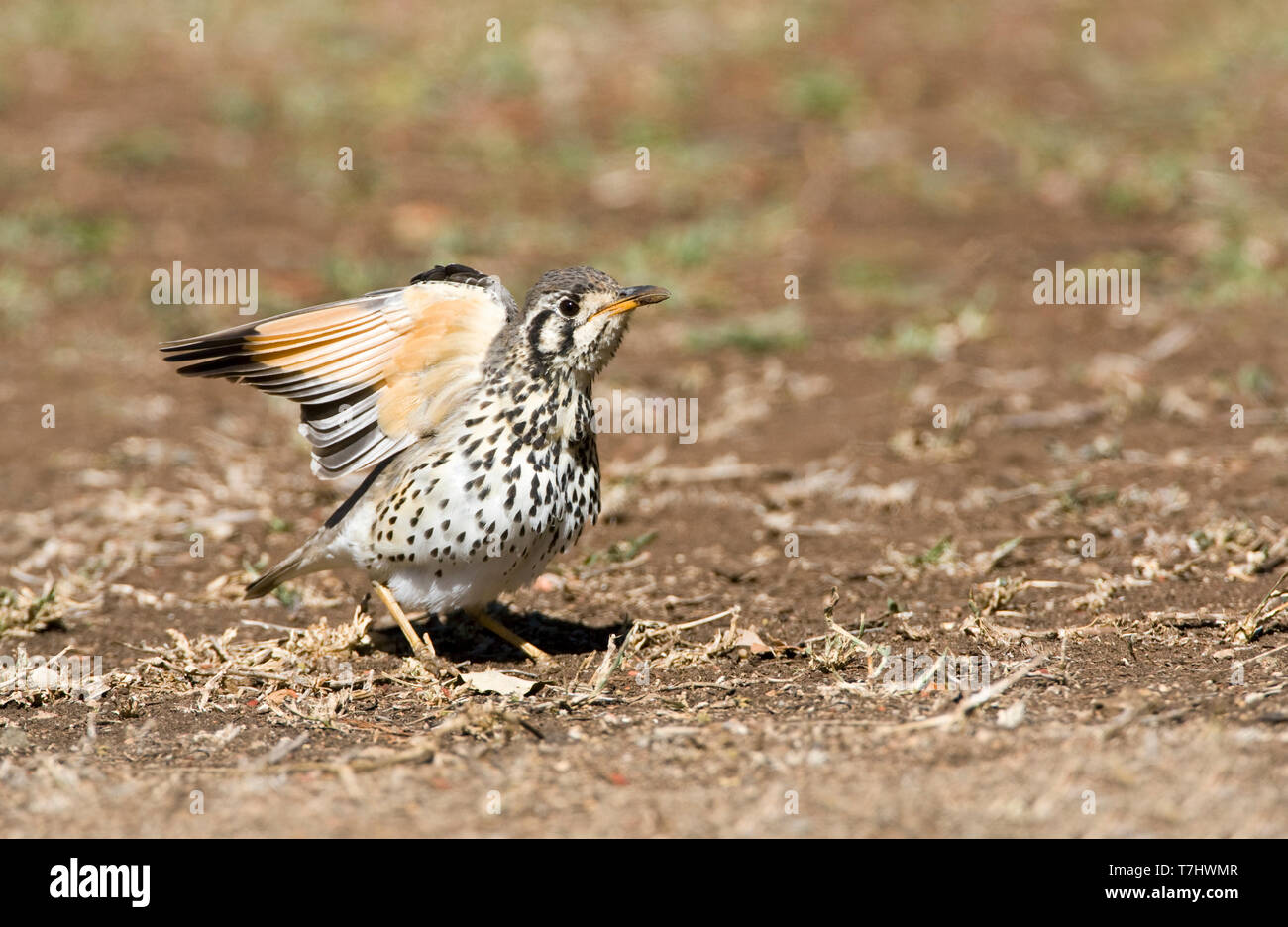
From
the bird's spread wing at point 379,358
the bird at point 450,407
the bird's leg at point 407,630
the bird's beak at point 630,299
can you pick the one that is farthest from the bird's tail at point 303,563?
the bird's beak at point 630,299

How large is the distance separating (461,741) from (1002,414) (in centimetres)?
491

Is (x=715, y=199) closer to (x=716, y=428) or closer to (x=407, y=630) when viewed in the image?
(x=716, y=428)

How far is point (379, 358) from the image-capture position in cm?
603

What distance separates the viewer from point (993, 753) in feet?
15.5

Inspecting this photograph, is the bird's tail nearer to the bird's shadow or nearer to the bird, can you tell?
the bird

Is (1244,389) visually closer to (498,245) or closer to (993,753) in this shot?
(993,753)

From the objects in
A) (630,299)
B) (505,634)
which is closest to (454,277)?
(630,299)

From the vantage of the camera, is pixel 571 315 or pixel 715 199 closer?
pixel 571 315

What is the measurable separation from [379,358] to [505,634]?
129cm

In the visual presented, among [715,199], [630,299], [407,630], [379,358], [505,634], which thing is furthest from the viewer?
[715,199]

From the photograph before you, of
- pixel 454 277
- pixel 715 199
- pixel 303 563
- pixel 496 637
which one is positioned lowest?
pixel 496 637

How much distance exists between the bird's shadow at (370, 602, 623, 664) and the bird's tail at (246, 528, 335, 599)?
44cm

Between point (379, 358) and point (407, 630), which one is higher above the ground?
point (379, 358)

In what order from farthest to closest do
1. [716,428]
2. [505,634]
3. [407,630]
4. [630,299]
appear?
1. [716,428]
2. [505,634]
3. [407,630]
4. [630,299]
